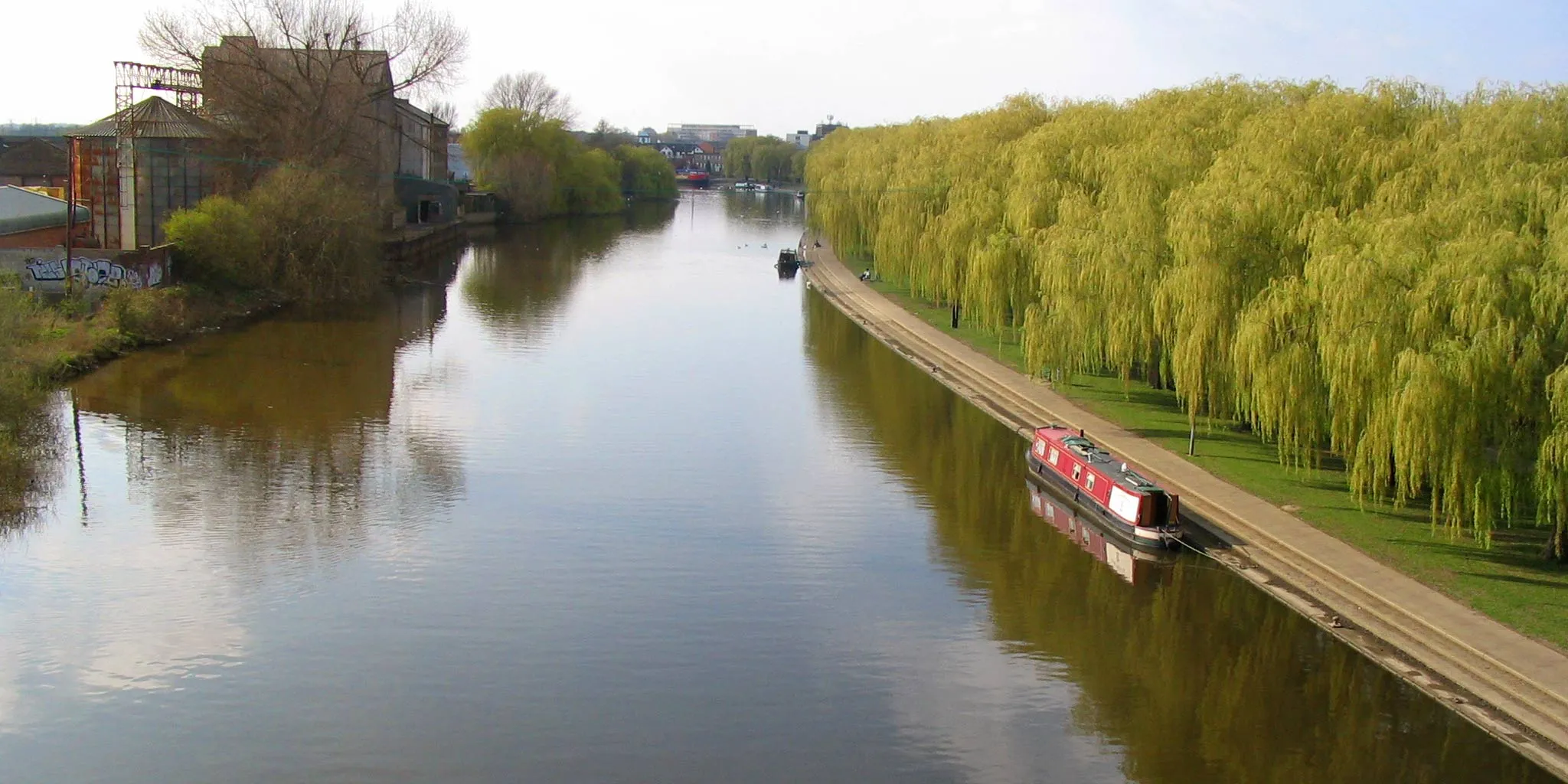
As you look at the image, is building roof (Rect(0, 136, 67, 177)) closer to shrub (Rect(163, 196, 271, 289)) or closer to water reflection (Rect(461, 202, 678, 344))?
water reflection (Rect(461, 202, 678, 344))

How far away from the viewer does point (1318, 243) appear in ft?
81.7

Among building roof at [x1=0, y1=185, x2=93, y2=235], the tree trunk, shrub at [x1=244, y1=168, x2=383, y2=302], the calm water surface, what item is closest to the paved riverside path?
the calm water surface

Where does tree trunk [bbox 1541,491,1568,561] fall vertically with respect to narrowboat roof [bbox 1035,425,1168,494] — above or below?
below

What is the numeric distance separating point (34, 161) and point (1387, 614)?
260ft

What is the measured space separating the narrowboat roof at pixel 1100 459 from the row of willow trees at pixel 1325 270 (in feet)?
7.69

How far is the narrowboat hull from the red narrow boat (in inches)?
0.5

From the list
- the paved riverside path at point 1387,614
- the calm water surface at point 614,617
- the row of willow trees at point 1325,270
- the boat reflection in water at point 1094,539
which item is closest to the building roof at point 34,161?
the calm water surface at point 614,617

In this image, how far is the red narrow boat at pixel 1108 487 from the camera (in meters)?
24.1

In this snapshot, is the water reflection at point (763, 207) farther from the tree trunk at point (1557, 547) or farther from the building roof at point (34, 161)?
the tree trunk at point (1557, 547)

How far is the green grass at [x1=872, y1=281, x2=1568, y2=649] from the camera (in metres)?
19.8

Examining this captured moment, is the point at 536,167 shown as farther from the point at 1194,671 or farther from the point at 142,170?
the point at 1194,671

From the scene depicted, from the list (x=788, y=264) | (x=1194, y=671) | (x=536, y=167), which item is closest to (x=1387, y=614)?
(x=1194, y=671)

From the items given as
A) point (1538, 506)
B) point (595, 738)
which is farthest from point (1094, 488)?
point (595, 738)

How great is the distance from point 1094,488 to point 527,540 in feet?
34.9
